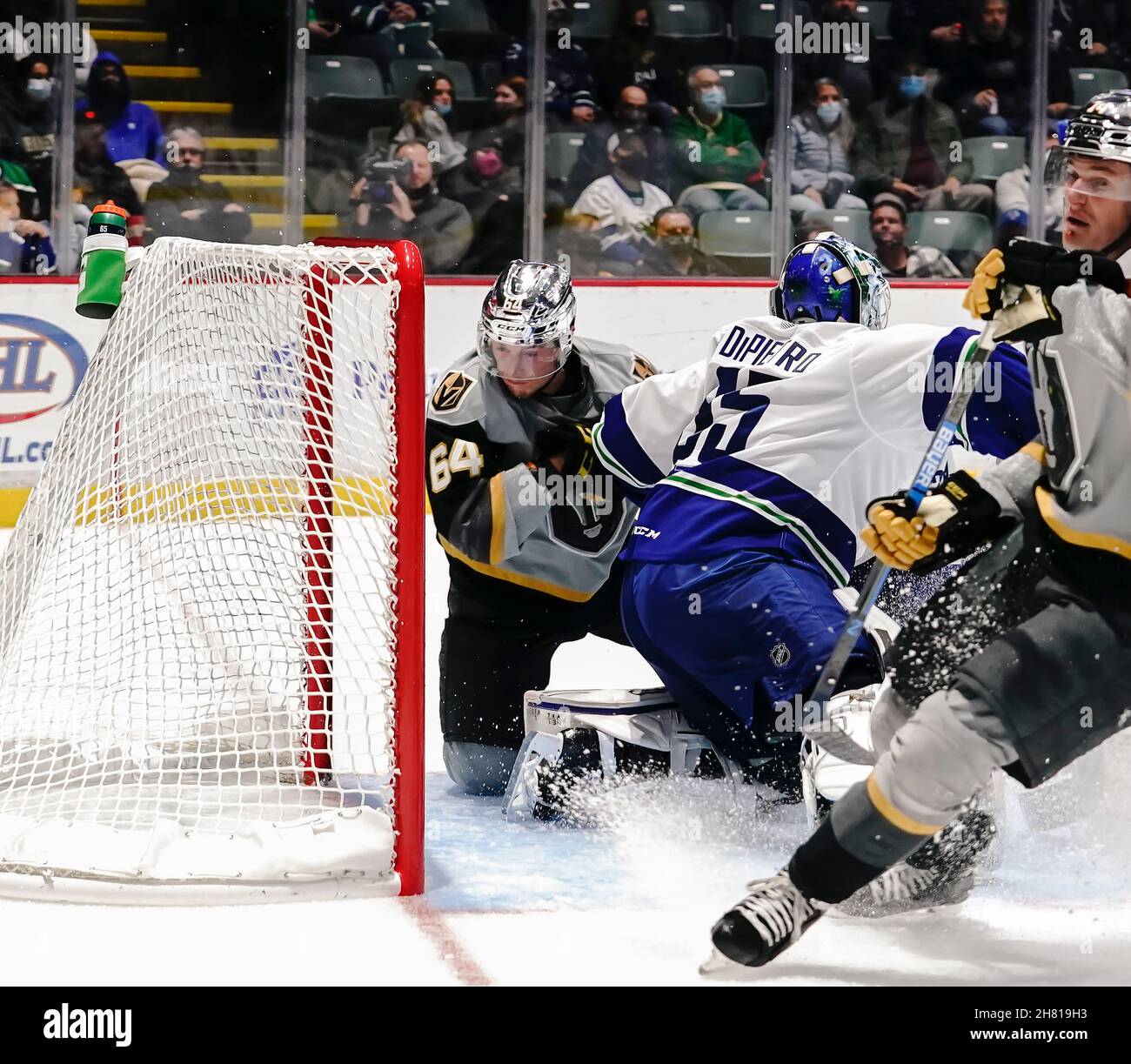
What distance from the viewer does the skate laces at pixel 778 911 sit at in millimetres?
1938

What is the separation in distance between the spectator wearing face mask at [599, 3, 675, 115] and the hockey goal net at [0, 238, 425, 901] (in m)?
4.45

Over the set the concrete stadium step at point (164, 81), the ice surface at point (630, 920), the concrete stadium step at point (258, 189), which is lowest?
the ice surface at point (630, 920)

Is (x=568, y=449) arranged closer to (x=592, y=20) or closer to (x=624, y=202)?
(x=624, y=202)

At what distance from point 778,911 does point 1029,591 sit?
513 mm

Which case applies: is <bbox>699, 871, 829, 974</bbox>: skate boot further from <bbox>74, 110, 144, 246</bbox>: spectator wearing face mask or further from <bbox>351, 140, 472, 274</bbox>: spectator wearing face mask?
<bbox>74, 110, 144, 246</bbox>: spectator wearing face mask

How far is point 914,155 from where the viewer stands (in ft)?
23.1

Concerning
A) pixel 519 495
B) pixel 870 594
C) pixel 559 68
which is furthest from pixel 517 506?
pixel 559 68

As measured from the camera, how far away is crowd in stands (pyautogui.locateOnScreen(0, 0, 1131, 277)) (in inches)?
264

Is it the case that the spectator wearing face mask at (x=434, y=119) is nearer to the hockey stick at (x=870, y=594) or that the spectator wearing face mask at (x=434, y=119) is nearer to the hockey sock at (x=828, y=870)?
the hockey stick at (x=870, y=594)

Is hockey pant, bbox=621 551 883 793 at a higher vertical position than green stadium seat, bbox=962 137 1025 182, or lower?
lower

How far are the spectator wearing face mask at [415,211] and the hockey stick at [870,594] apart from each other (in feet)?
14.6

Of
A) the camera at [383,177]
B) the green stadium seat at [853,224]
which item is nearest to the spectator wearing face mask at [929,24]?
the green stadium seat at [853,224]

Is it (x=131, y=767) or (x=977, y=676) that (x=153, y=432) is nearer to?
(x=131, y=767)

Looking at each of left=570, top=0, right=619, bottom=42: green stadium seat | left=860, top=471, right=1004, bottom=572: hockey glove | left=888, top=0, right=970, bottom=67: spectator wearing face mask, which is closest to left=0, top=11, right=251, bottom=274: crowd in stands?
left=570, top=0, right=619, bottom=42: green stadium seat
